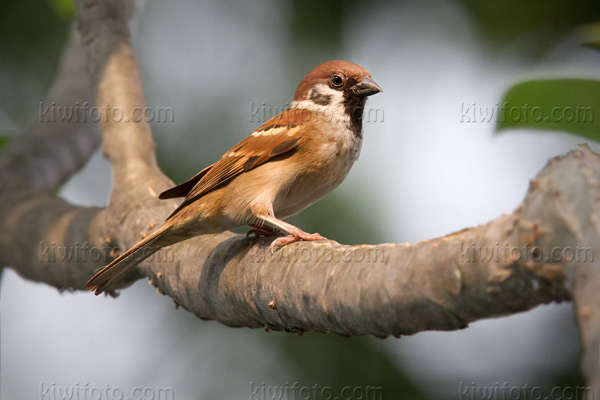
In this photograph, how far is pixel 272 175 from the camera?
371cm

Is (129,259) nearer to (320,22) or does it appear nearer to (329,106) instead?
(329,106)

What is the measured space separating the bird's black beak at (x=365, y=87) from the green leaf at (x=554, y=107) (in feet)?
6.03

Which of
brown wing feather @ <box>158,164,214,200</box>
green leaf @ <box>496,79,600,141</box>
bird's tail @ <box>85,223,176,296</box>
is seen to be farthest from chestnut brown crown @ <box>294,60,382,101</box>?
green leaf @ <box>496,79,600,141</box>

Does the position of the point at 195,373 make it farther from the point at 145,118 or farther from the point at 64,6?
the point at 64,6

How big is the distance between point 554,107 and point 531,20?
543 centimetres

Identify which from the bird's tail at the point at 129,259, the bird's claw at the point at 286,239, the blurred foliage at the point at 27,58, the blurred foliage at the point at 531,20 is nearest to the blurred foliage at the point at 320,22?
the blurred foliage at the point at 531,20

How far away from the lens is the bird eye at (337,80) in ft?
13.9

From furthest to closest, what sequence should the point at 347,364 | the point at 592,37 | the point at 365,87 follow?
the point at 347,364, the point at 365,87, the point at 592,37

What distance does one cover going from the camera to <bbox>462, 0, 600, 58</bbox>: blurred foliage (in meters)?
6.62

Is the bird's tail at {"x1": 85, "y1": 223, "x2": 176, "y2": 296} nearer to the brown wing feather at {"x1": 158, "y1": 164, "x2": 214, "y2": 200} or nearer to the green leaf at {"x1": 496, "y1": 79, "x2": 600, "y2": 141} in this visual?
the brown wing feather at {"x1": 158, "y1": 164, "x2": 214, "y2": 200}

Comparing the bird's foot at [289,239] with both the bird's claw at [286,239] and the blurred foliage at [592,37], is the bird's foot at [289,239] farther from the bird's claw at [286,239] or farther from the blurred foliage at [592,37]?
the blurred foliage at [592,37]

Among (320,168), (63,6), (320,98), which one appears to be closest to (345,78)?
(320,98)

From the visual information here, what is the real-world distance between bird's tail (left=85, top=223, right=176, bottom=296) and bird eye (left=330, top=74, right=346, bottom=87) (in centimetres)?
157

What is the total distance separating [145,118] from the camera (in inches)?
169
